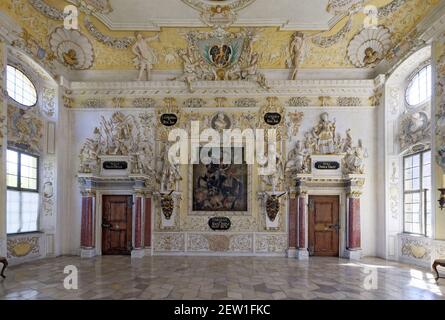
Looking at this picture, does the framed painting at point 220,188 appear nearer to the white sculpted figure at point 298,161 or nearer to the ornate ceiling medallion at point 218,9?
the white sculpted figure at point 298,161

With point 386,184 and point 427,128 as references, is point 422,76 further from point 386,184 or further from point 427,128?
point 386,184

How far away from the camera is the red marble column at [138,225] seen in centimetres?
972

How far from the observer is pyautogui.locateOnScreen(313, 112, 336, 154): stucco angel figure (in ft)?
33.3

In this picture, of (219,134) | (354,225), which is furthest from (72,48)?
(354,225)

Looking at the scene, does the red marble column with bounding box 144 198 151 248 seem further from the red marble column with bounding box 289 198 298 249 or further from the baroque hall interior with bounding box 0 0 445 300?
the red marble column with bounding box 289 198 298 249

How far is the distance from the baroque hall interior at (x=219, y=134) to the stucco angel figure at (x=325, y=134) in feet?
0.15

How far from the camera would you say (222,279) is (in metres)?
7.05

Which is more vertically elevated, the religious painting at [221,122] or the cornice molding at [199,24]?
the cornice molding at [199,24]

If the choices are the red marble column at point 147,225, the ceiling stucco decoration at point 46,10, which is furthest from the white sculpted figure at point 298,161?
the ceiling stucco decoration at point 46,10

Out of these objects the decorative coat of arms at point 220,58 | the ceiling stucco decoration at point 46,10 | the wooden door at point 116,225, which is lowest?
the wooden door at point 116,225

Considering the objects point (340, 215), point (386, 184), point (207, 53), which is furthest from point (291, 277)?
point (207, 53)

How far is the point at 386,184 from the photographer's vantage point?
9.87 m

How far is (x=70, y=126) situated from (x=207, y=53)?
17.5ft

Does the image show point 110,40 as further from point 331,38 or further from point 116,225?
point 331,38
